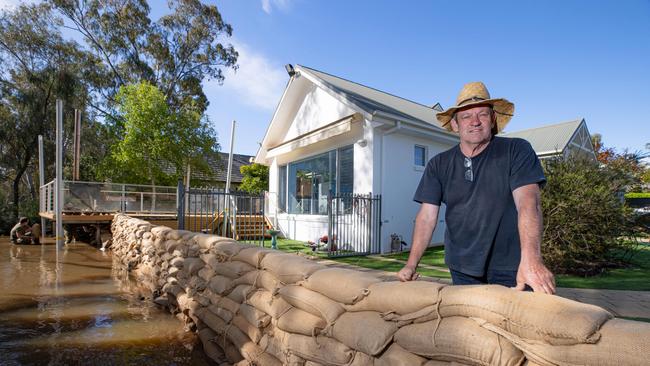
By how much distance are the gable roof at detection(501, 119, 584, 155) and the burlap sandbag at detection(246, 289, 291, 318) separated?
16200mm

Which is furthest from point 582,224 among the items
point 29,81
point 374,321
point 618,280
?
point 29,81

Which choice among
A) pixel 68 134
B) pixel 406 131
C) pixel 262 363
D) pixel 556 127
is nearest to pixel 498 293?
pixel 262 363

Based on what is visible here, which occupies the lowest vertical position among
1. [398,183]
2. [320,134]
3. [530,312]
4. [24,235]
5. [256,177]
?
[24,235]

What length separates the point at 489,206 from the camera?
6.07 ft

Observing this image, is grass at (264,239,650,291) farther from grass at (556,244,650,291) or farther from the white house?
the white house

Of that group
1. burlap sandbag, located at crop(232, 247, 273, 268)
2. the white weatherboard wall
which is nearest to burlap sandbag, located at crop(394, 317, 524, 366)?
burlap sandbag, located at crop(232, 247, 273, 268)

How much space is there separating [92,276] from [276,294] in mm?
6529

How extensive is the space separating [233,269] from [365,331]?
1843 mm

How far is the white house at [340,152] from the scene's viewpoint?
8898mm

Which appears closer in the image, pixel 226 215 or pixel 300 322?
pixel 300 322

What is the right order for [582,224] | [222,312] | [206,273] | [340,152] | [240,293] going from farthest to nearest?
[340,152] → [582,224] → [206,273] → [222,312] → [240,293]

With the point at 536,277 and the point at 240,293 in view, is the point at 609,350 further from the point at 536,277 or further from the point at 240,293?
the point at 240,293

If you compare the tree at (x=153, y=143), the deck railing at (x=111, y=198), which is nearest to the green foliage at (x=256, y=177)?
the tree at (x=153, y=143)

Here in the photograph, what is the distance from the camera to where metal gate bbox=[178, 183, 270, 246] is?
771 centimetres
